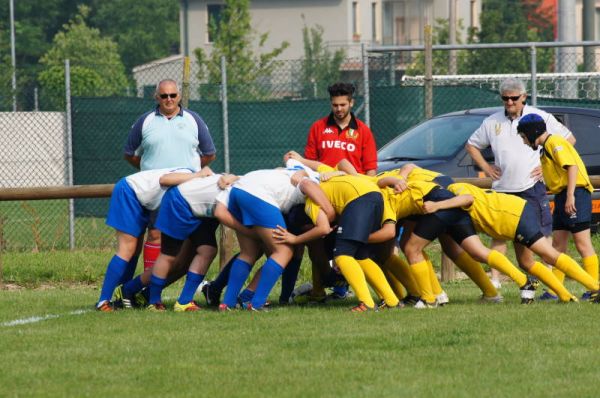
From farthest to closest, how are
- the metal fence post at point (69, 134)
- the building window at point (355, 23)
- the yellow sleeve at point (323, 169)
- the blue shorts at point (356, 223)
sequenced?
the building window at point (355, 23) < the metal fence post at point (69, 134) < the yellow sleeve at point (323, 169) < the blue shorts at point (356, 223)

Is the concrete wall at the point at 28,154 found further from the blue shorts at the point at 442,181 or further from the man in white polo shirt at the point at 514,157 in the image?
the blue shorts at the point at 442,181

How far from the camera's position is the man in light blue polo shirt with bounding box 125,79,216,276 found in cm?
1192

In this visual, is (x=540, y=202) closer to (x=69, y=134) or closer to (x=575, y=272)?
(x=575, y=272)

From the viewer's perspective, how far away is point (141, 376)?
798 centimetres

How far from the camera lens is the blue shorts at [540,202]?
484 inches

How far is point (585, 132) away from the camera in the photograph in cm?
1656

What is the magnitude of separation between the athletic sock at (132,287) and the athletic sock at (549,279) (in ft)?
10.7

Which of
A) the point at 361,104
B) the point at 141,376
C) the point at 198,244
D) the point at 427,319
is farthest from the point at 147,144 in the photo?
the point at 361,104

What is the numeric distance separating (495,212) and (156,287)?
285cm

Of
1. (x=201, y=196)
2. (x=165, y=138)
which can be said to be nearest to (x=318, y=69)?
(x=165, y=138)

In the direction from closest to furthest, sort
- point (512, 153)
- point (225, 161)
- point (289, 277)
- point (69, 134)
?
point (289, 277) → point (512, 153) → point (69, 134) → point (225, 161)

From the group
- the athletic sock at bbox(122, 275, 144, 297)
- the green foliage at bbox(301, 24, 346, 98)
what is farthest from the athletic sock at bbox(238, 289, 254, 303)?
the green foliage at bbox(301, 24, 346, 98)

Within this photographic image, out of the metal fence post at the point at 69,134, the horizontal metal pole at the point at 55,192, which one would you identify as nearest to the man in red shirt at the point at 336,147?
the horizontal metal pole at the point at 55,192

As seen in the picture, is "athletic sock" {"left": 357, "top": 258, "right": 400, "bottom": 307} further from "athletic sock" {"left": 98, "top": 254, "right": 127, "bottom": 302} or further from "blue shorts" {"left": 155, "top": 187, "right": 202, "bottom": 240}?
"athletic sock" {"left": 98, "top": 254, "right": 127, "bottom": 302}
